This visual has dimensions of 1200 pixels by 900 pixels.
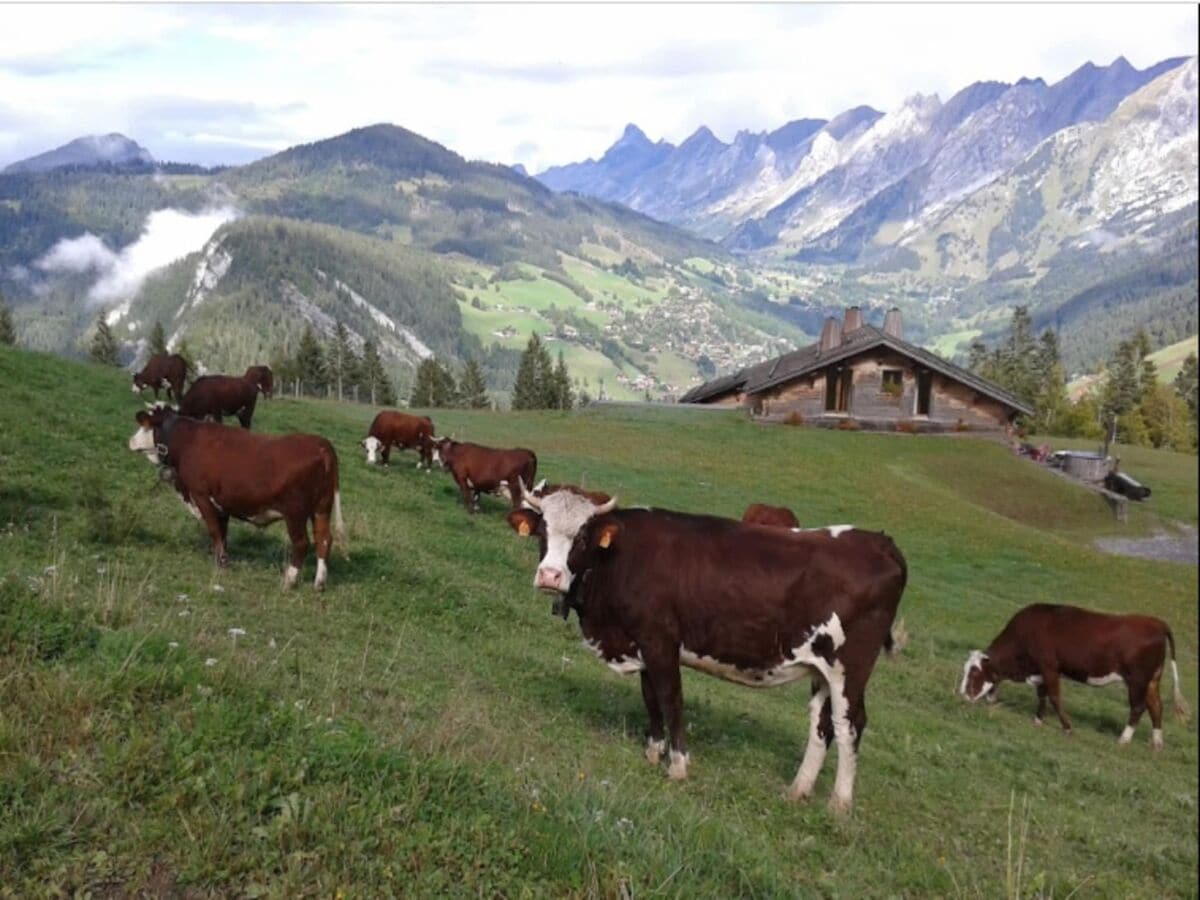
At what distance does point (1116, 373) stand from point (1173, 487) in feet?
15.6

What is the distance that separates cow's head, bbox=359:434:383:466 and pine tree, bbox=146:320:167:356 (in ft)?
10.8

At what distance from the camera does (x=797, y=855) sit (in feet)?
22.8

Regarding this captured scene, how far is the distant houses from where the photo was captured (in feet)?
35.6

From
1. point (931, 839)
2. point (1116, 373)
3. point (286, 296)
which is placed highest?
point (286, 296)

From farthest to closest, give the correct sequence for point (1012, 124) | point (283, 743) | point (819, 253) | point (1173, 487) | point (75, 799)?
1. point (819, 253)
2. point (1012, 124)
3. point (1173, 487)
4. point (283, 743)
5. point (75, 799)

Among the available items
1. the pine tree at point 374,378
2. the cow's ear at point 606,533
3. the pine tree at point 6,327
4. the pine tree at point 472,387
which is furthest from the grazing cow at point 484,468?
the pine tree at point 6,327

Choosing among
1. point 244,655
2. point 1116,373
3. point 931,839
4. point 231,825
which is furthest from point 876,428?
point 231,825

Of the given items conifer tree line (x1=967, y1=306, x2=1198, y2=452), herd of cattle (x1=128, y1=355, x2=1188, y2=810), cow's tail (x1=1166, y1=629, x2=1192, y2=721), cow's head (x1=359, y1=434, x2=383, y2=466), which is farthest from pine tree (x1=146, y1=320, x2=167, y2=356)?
cow's tail (x1=1166, y1=629, x2=1192, y2=721)

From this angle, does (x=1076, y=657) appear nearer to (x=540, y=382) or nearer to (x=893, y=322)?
(x=893, y=322)

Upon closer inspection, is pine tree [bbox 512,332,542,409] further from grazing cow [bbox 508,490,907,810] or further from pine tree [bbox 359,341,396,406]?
grazing cow [bbox 508,490,907,810]

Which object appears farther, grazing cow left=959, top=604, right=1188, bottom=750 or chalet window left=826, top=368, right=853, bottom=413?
grazing cow left=959, top=604, right=1188, bottom=750

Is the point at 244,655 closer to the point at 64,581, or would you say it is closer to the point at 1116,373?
the point at 64,581

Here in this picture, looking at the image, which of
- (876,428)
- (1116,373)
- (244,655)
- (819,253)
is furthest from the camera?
(819,253)

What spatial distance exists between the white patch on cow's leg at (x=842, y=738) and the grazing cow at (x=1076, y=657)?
8.24 meters
